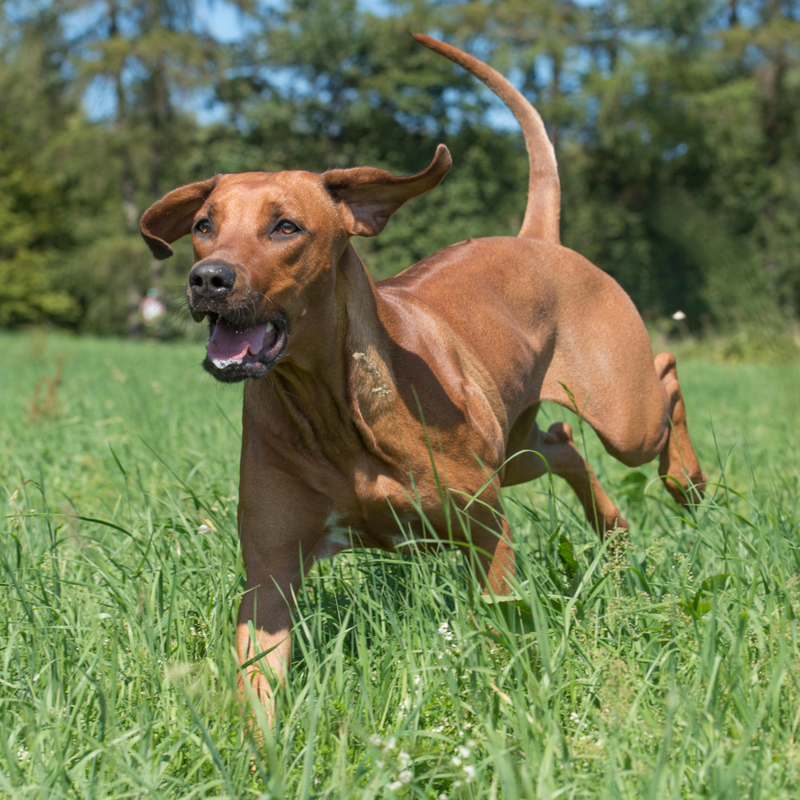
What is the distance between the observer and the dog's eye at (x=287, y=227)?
7.82 feet

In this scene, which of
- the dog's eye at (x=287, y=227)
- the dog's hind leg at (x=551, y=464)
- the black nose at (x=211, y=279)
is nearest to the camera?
the black nose at (x=211, y=279)

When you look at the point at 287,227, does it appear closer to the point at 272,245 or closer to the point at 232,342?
the point at 272,245

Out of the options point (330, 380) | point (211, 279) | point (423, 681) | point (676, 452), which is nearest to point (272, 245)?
point (211, 279)

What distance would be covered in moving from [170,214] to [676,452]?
7.94ft

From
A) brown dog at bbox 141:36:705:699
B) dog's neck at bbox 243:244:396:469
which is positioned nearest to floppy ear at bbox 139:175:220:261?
brown dog at bbox 141:36:705:699

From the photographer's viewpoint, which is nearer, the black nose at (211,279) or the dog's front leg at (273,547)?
the black nose at (211,279)

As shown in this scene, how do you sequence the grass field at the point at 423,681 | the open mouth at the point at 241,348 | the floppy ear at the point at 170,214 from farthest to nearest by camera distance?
the floppy ear at the point at 170,214 → the open mouth at the point at 241,348 → the grass field at the point at 423,681

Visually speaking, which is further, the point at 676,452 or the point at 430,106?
the point at 430,106

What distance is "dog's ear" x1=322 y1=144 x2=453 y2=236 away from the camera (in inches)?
97.9

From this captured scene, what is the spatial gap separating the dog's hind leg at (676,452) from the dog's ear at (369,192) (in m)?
1.66

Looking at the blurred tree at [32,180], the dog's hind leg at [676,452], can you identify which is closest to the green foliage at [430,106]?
the blurred tree at [32,180]

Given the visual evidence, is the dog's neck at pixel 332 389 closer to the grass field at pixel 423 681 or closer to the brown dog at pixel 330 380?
the brown dog at pixel 330 380

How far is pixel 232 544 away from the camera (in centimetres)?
281

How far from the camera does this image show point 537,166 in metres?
4.00
